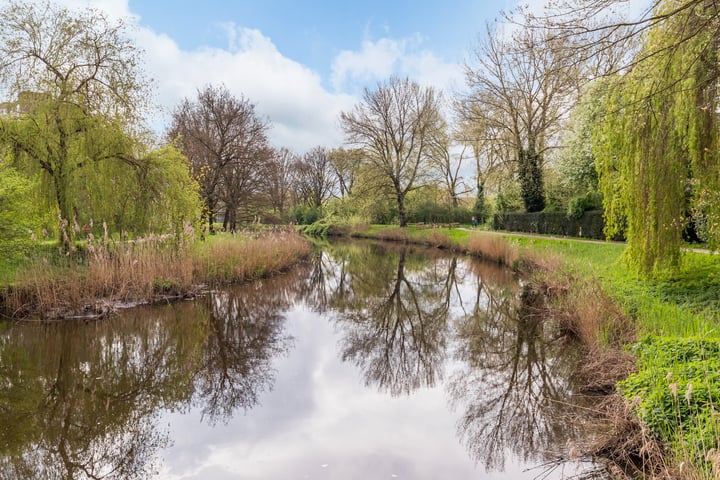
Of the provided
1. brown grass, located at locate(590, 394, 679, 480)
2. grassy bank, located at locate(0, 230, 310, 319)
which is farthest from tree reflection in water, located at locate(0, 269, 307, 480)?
brown grass, located at locate(590, 394, 679, 480)

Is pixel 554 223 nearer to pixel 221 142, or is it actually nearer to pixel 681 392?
pixel 221 142

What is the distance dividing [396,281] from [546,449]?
10.3 meters

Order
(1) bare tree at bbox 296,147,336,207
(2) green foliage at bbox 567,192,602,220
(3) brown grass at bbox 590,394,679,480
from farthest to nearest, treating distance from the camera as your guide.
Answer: (1) bare tree at bbox 296,147,336,207, (2) green foliage at bbox 567,192,602,220, (3) brown grass at bbox 590,394,679,480

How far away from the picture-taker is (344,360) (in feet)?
22.5

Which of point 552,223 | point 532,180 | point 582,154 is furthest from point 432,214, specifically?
point 582,154

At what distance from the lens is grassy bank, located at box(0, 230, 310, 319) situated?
27.2 feet

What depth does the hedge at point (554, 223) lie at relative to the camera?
1755cm

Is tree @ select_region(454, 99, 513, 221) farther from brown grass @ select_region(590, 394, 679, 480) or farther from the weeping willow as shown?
brown grass @ select_region(590, 394, 679, 480)

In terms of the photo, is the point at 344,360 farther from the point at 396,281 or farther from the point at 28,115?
the point at 28,115

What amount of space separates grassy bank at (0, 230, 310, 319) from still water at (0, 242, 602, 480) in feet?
2.33

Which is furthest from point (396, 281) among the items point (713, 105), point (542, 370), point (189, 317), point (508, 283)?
point (713, 105)

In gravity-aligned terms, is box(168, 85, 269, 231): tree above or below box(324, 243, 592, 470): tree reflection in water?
above

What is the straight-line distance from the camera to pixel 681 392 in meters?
3.40

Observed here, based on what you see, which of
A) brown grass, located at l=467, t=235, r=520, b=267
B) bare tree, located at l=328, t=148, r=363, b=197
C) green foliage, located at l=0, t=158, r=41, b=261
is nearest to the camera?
green foliage, located at l=0, t=158, r=41, b=261
